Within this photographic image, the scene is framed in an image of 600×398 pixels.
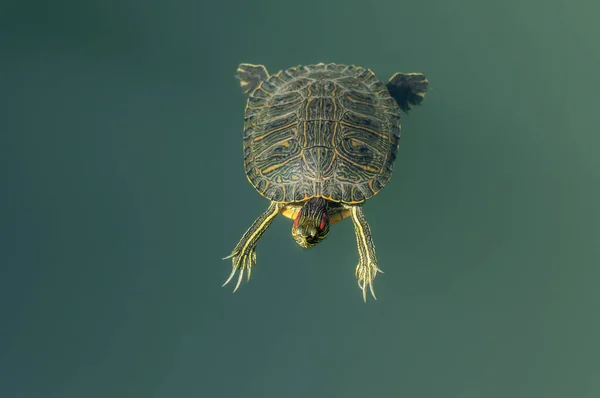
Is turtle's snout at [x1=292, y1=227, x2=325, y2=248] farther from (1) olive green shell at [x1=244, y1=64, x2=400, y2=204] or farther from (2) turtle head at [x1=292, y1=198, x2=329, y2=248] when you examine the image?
(1) olive green shell at [x1=244, y1=64, x2=400, y2=204]

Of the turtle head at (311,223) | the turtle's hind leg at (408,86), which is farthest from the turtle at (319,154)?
the turtle's hind leg at (408,86)

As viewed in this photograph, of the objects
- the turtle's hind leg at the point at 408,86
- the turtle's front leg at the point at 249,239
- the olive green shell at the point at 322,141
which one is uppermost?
the turtle's hind leg at the point at 408,86

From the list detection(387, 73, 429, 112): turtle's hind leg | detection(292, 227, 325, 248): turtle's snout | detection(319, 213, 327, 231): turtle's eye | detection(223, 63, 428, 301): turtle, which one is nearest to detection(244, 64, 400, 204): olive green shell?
detection(223, 63, 428, 301): turtle

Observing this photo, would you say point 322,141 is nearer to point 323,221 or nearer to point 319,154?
point 319,154

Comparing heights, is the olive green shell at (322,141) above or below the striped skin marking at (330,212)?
above

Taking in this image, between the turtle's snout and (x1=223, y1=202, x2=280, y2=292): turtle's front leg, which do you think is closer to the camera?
the turtle's snout

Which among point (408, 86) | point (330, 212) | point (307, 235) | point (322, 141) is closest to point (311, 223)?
point (307, 235)

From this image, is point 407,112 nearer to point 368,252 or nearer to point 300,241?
point 368,252

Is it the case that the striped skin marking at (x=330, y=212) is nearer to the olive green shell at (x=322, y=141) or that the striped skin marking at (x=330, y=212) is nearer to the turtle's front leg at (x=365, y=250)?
the turtle's front leg at (x=365, y=250)
